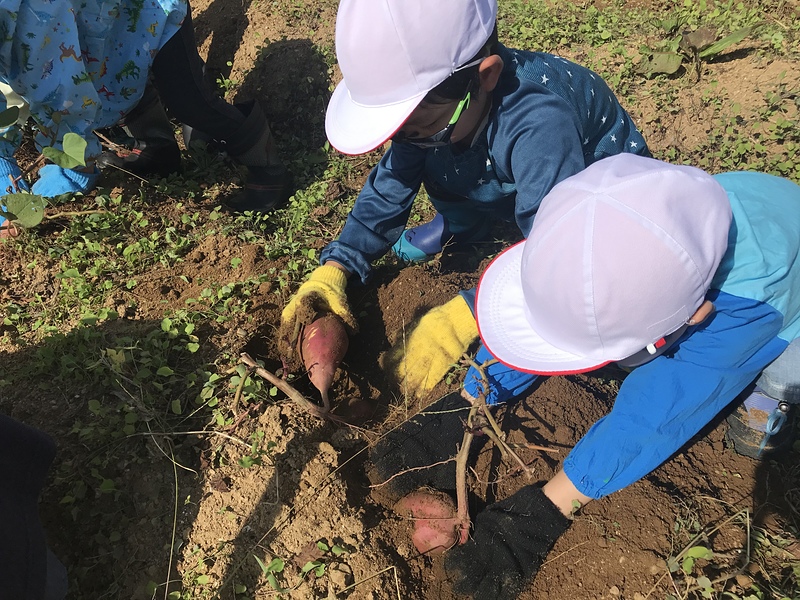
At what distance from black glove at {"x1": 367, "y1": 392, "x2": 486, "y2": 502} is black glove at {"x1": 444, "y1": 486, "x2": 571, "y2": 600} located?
259 mm

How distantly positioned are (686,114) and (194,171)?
271 cm

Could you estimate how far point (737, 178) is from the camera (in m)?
1.69

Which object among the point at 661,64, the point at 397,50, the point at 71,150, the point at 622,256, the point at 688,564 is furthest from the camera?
the point at 661,64

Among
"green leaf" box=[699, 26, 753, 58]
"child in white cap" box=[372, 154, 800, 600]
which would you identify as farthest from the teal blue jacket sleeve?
"green leaf" box=[699, 26, 753, 58]

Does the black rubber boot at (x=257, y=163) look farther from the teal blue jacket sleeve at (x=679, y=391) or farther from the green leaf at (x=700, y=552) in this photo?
the green leaf at (x=700, y=552)

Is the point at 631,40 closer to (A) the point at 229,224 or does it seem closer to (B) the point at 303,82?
(B) the point at 303,82

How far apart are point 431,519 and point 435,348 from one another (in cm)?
65

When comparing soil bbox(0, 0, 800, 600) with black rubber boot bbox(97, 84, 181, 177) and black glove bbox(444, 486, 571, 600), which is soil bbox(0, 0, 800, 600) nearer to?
black glove bbox(444, 486, 571, 600)

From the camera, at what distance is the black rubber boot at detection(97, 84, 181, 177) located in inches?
113

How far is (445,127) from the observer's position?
68.5 inches

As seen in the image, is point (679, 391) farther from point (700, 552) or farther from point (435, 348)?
point (435, 348)

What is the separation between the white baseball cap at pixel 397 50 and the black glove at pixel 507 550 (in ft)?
4.02

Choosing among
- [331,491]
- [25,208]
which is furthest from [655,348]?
[25,208]

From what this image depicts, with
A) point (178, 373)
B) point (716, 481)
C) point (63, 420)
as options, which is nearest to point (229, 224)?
point (178, 373)
